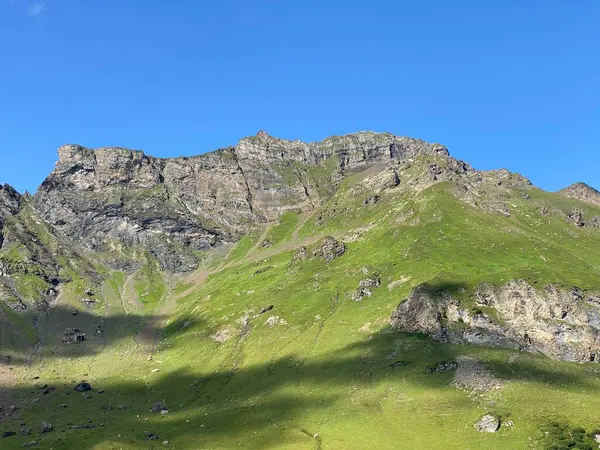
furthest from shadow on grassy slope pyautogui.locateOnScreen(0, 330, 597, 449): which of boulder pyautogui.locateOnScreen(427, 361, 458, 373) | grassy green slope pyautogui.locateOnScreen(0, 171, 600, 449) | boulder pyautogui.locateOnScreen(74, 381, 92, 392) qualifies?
boulder pyautogui.locateOnScreen(74, 381, 92, 392)

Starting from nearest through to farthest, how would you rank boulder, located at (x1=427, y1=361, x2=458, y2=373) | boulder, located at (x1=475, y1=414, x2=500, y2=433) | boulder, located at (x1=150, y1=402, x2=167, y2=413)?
boulder, located at (x1=475, y1=414, x2=500, y2=433)
boulder, located at (x1=427, y1=361, x2=458, y2=373)
boulder, located at (x1=150, y1=402, x2=167, y2=413)

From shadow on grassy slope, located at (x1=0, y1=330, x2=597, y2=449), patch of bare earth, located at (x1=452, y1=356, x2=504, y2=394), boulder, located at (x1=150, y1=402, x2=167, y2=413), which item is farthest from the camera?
boulder, located at (x1=150, y1=402, x2=167, y2=413)

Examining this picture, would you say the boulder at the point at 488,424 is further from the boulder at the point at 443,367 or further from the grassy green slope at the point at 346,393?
the boulder at the point at 443,367

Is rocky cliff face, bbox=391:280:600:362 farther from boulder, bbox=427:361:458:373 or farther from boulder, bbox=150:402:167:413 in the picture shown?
boulder, bbox=150:402:167:413

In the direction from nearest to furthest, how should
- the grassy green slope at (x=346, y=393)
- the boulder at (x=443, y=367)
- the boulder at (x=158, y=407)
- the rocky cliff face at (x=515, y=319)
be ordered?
the grassy green slope at (x=346, y=393)
the boulder at (x=443, y=367)
the rocky cliff face at (x=515, y=319)
the boulder at (x=158, y=407)

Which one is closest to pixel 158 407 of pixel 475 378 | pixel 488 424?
pixel 475 378

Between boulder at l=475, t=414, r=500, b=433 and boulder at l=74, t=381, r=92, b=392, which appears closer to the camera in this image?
boulder at l=475, t=414, r=500, b=433

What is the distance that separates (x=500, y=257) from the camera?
198m

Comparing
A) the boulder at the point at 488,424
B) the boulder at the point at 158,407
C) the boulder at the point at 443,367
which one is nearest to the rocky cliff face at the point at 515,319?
the boulder at the point at 443,367

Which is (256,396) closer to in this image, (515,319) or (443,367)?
(443,367)

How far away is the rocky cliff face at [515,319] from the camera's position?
138000 millimetres

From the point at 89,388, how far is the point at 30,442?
69.9 meters

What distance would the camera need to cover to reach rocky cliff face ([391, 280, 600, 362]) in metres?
138

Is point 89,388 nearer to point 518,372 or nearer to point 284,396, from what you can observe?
point 284,396
